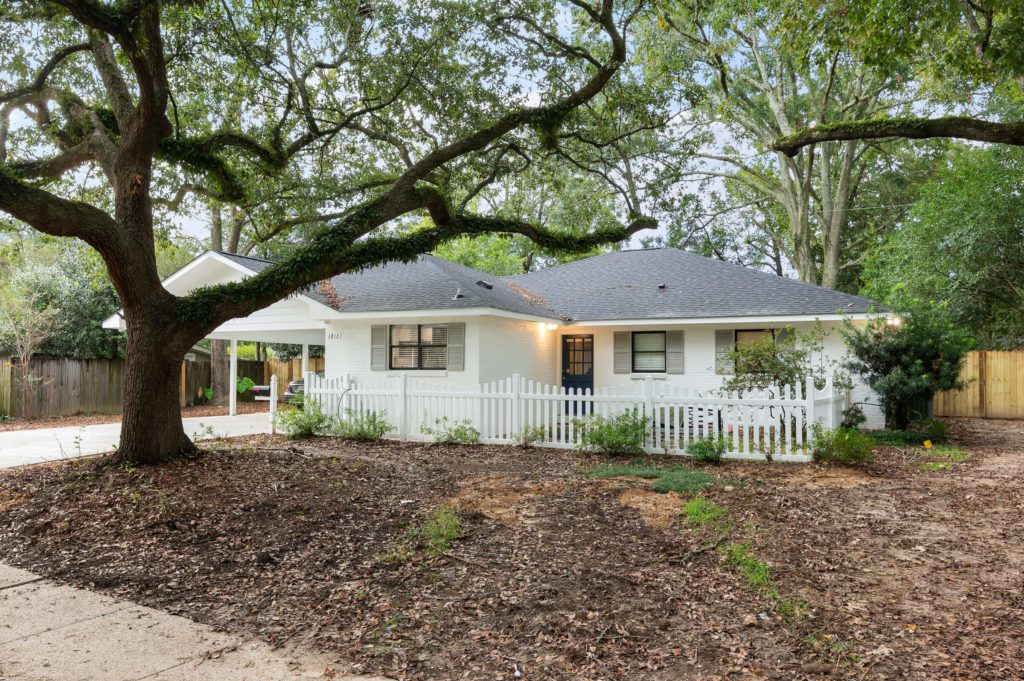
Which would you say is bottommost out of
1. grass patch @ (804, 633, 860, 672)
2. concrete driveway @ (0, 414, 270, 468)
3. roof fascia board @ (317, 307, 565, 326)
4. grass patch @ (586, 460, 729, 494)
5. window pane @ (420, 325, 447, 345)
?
concrete driveway @ (0, 414, 270, 468)

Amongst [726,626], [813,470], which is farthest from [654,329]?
[726,626]

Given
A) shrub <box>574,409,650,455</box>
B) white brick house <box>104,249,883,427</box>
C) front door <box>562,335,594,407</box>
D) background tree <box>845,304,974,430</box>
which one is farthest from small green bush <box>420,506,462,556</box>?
front door <box>562,335,594,407</box>

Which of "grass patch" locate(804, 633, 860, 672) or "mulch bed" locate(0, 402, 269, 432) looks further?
"mulch bed" locate(0, 402, 269, 432)

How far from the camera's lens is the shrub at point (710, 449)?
9266 mm

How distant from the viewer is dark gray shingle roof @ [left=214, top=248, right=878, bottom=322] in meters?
13.4

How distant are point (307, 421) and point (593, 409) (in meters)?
5.51

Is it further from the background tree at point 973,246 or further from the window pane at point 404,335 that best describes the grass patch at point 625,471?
the background tree at point 973,246

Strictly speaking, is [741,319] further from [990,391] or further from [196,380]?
[196,380]

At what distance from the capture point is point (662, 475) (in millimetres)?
7562

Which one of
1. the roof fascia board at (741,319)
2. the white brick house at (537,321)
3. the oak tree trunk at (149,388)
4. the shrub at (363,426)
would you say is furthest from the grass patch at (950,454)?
the oak tree trunk at (149,388)

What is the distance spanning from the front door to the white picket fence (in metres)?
4.65

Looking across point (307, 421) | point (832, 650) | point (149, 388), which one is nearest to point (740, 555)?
point (832, 650)

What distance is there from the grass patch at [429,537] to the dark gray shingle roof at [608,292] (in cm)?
703

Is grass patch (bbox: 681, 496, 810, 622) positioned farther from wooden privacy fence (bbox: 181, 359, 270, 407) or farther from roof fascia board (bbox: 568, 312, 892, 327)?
wooden privacy fence (bbox: 181, 359, 270, 407)
